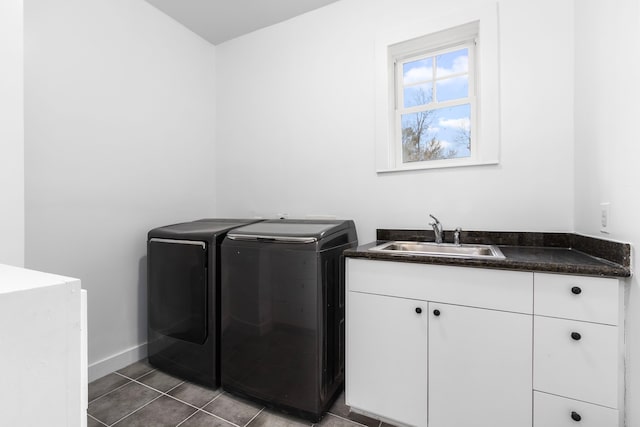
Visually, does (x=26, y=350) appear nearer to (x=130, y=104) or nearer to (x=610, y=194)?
(x=610, y=194)

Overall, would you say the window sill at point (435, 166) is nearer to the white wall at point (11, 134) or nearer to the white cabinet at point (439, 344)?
the white cabinet at point (439, 344)

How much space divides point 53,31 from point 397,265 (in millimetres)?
2507

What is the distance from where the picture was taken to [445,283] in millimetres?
1419

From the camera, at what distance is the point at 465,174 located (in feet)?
6.27

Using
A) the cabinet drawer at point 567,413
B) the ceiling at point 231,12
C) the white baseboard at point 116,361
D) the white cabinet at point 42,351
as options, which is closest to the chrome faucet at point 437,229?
the cabinet drawer at point 567,413

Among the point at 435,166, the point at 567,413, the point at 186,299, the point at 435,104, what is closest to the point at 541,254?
the point at 567,413

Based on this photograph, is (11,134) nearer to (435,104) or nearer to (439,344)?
(439,344)

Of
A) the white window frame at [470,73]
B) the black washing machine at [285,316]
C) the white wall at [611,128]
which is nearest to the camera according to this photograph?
the white wall at [611,128]

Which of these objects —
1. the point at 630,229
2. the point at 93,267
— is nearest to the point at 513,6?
the point at 630,229

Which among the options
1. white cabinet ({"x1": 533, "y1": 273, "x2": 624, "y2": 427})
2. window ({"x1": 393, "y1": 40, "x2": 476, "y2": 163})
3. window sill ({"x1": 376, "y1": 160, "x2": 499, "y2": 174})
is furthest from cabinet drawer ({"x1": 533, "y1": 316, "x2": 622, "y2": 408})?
window ({"x1": 393, "y1": 40, "x2": 476, "y2": 163})

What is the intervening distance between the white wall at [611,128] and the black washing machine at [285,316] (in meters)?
1.26

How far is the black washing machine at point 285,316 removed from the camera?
1617mm

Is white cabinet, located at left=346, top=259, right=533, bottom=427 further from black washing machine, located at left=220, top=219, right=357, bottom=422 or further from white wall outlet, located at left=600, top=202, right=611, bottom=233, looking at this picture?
white wall outlet, located at left=600, top=202, right=611, bottom=233

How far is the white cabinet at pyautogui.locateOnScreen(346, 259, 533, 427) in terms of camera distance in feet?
4.21
